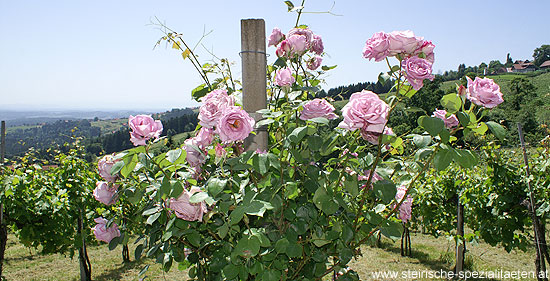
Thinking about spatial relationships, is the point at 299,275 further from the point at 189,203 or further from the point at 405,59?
the point at 405,59

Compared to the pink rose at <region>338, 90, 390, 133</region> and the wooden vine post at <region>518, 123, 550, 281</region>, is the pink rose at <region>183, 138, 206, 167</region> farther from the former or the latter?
the wooden vine post at <region>518, 123, 550, 281</region>

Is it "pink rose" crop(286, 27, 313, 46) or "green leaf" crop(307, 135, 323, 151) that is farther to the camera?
"pink rose" crop(286, 27, 313, 46)

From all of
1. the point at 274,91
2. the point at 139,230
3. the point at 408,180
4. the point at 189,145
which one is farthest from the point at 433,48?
the point at 139,230

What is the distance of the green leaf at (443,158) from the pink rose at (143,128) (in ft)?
A: 2.73

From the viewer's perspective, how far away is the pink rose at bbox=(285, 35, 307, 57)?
4.36 ft

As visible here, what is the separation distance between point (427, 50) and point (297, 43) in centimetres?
47

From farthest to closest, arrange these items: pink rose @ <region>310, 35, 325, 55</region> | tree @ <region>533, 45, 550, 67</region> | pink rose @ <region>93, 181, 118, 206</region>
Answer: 1. tree @ <region>533, 45, 550, 67</region>
2. pink rose @ <region>310, 35, 325, 55</region>
3. pink rose @ <region>93, 181, 118, 206</region>

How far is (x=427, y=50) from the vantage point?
1082 mm

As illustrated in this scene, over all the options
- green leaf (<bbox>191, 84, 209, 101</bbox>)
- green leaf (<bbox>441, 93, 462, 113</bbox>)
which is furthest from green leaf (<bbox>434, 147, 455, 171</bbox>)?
A: green leaf (<bbox>191, 84, 209, 101</bbox>)

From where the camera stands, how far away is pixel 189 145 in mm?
1147

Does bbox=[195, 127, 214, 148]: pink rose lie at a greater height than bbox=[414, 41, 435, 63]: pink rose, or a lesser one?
lesser

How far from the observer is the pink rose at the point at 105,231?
1.36 metres

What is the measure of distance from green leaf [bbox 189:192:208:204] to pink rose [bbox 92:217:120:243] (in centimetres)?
56

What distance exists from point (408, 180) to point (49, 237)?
16.5 ft
